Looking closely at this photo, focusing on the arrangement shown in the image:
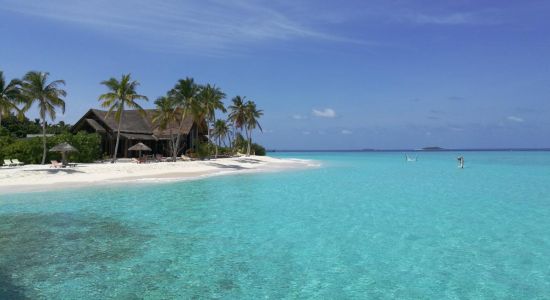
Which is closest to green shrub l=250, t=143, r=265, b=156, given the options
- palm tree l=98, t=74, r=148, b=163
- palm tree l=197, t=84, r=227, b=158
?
palm tree l=197, t=84, r=227, b=158

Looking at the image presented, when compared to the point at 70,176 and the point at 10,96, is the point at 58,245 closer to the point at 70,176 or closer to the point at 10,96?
the point at 70,176

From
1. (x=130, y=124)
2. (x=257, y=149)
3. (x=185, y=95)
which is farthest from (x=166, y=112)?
(x=257, y=149)

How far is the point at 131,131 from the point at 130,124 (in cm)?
142

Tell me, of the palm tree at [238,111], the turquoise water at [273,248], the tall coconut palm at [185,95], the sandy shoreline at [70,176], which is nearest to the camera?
the turquoise water at [273,248]

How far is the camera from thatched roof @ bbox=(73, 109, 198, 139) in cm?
4016

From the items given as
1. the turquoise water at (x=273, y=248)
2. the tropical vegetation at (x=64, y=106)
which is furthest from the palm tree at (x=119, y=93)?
the turquoise water at (x=273, y=248)

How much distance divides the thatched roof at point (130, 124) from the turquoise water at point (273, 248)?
24.8 meters

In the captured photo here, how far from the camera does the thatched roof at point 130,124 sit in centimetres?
4016

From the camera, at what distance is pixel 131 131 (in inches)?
1679

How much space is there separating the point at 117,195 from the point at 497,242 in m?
14.6

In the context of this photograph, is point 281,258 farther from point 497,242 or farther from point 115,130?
point 115,130

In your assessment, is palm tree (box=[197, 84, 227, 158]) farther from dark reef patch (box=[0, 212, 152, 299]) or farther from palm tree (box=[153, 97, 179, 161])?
dark reef patch (box=[0, 212, 152, 299])

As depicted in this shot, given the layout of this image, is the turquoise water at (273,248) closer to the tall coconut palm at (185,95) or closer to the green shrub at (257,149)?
the tall coconut palm at (185,95)

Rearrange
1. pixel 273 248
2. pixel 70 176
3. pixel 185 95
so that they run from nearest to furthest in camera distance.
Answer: pixel 273 248
pixel 70 176
pixel 185 95
